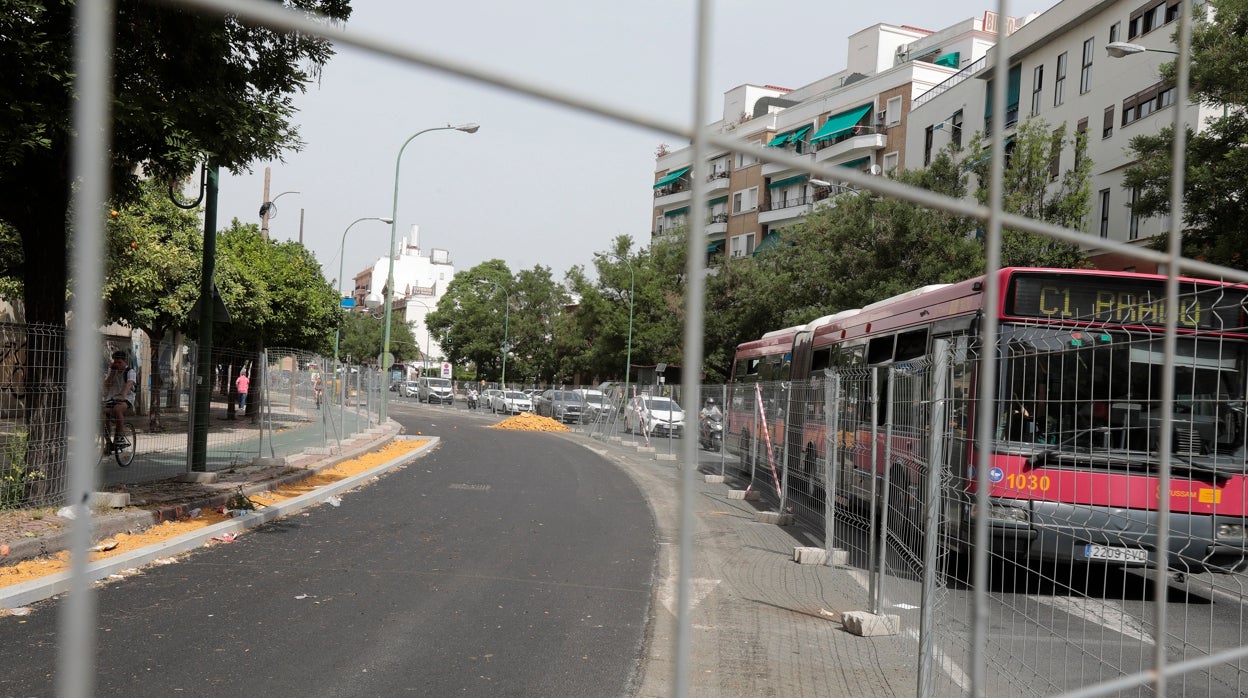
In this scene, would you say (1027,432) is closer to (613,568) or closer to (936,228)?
(613,568)

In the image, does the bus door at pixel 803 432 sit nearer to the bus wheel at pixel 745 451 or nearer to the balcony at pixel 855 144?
the bus wheel at pixel 745 451

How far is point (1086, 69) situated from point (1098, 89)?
2.43 feet

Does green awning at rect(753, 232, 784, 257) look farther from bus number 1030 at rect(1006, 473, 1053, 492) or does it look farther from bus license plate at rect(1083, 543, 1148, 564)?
bus license plate at rect(1083, 543, 1148, 564)

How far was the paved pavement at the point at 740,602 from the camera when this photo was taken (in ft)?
18.1

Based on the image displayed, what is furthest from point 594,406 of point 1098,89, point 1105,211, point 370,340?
point 370,340

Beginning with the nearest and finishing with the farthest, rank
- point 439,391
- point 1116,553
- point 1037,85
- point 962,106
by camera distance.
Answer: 1. point 1116,553
2. point 1037,85
3. point 962,106
4. point 439,391

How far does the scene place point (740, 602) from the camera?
769 cm

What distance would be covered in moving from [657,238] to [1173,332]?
186 ft

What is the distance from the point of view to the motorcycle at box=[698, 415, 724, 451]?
17.7 m

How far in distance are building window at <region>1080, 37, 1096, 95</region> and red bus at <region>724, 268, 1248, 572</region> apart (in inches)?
870

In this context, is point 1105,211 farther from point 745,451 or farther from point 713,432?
point 745,451

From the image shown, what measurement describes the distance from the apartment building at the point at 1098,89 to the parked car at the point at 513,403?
2951 cm

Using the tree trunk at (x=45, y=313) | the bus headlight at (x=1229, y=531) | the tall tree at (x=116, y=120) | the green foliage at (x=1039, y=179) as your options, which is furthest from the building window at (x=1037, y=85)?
the bus headlight at (x=1229, y=531)

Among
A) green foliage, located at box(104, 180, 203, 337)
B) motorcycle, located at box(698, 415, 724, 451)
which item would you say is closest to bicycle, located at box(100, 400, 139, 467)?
green foliage, located at box(104, 180, 203, 337)
